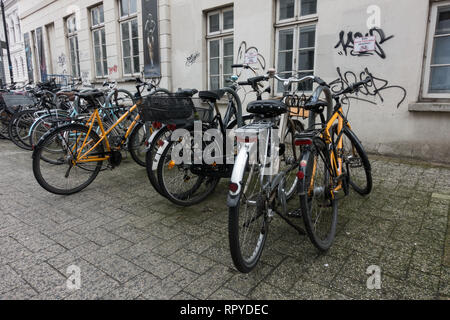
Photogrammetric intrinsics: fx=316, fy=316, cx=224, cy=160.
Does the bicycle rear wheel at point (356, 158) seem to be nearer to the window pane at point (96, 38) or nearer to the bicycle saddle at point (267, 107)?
the bicycle saddle at point (267, 107)

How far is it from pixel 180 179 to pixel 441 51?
4476 millimetres

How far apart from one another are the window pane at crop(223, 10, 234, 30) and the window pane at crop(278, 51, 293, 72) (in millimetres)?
1507

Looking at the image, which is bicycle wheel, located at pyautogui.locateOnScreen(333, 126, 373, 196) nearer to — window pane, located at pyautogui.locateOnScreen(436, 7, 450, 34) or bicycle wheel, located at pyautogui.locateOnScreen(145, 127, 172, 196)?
bicycle wheel, located at pyautogui.locateOnScreen(145, 127, 172, 196)

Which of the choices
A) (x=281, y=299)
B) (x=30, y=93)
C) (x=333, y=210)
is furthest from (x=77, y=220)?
(x=30, y=93)

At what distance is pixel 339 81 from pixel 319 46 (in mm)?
747

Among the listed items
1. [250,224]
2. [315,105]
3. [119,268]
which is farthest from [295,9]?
[119,268]

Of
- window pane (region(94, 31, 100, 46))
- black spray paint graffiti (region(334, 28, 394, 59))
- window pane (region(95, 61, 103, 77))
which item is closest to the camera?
black spray paint graffiti (region(334, 28, 394, 59))

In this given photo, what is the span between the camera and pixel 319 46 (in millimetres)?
5734

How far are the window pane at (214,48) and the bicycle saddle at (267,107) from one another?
221 inches

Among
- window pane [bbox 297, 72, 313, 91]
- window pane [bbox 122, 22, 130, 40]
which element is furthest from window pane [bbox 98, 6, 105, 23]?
window pane [bbox 297, 72, 313, 91]

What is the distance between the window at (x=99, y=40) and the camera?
10543 mm

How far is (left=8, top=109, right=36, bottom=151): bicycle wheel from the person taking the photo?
648 cm

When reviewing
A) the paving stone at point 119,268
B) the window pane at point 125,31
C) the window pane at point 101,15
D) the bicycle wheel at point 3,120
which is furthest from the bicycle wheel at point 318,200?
the window pane at point 101,15

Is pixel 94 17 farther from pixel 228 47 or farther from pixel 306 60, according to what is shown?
pixel 306 60
